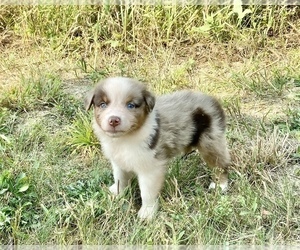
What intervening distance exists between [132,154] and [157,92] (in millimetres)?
1367

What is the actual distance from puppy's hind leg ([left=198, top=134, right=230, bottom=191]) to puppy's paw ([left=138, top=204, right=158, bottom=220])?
1.40ft

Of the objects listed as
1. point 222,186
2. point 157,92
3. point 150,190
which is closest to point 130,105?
point 150,190

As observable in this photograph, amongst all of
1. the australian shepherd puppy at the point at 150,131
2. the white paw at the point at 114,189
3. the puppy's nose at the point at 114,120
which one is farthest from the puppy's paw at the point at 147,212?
the puppy's nose at the point at 114,120

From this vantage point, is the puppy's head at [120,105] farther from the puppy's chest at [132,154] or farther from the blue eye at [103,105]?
the puppy's chest at [132,154]

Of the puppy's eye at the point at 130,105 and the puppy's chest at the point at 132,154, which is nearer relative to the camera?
the puppy's eye at the point at 130,105

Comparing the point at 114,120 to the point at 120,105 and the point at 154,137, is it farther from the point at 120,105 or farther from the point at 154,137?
the point at 154,137

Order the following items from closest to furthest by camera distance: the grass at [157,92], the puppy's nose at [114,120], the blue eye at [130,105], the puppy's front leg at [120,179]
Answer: the puppy's nose at [114,120] → the blue eye at [130,105] → the grass at [157,92] → the puppy's front leg at [120,179]

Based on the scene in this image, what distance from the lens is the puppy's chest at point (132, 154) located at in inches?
146

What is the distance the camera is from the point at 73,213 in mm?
3705

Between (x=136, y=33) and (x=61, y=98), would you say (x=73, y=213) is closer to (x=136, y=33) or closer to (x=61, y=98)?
(x=61, y=98)

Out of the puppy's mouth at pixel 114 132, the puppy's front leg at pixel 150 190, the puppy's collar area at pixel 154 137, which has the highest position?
the puppy's mouth at pixel 114 132

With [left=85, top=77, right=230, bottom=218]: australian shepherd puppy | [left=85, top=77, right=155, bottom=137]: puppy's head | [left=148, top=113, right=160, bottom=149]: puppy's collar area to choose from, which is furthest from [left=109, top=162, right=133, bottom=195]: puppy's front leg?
[left=85, top=77, right=155, bottom=137]: puppy's head

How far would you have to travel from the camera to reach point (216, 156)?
13.3 feet

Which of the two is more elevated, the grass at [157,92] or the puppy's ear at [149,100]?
the puppy's ear at [149,100]
